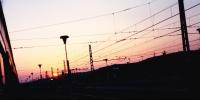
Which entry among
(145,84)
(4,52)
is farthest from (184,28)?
(145,84)

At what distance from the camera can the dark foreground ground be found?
1888cm

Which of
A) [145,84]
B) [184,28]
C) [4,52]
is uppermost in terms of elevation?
[184,28]

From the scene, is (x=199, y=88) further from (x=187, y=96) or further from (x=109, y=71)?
(x=109, y=71)

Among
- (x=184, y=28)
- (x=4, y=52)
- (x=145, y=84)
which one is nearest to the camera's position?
(x=4, y=52)

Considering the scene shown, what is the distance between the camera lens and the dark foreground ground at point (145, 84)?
18881 mm

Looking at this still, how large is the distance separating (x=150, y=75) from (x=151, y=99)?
58.2ft

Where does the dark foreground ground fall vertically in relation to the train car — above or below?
below

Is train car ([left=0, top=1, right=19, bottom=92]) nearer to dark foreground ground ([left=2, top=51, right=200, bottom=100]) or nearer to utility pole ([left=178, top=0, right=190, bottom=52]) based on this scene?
dark foreground ground ([left=2, top=51, right=200, bottom=100])

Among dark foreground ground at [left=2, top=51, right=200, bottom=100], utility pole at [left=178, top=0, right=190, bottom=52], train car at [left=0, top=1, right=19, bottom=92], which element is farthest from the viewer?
dark foreground ground at [left=2, top=51, right=200, bottom=100]

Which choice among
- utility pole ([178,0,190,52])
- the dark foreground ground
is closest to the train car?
the dark foreground ground

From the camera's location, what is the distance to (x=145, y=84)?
32031 mm

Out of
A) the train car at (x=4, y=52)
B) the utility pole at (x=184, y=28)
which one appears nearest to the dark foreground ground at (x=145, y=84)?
the utility pole at (x=184, y=28)

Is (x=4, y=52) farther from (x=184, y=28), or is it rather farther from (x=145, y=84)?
(x=145, y=84)

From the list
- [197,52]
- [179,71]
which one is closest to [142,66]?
[179,71]
